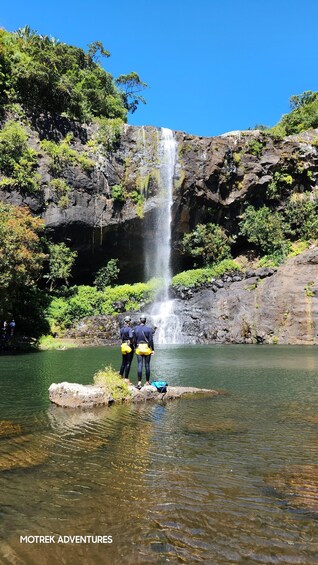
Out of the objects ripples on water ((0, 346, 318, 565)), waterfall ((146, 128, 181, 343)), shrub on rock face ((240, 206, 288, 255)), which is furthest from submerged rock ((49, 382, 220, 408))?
shrub on rock face ((240, 206, 288, 255))

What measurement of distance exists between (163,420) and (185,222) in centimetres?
2816

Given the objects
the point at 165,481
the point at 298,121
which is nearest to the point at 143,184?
the point at 298,121

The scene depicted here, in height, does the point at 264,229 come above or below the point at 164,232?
above

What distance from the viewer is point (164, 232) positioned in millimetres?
33219

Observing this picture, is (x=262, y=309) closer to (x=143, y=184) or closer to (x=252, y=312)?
Answer: (x=252, y=312)

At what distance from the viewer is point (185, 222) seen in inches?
1326

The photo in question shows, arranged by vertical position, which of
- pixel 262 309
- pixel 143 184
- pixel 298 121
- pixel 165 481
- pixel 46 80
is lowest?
pixel 165 481

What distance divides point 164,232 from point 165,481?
29860 millimetres

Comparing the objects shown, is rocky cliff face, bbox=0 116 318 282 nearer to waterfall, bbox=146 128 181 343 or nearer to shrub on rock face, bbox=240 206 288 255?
waterfall, bbox=146 128 181 343

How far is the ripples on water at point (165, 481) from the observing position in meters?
2.81

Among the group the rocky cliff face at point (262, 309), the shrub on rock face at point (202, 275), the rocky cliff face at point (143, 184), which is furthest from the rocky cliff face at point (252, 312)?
the rocky cliff face at point (143, 184)

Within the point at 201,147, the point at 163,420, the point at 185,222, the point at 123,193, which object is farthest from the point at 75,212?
the point at 163,420

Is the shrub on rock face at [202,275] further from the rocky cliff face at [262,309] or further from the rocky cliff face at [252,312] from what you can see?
the rocky cliff face at [262,309]

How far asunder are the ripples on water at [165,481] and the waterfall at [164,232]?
21.4 metres
